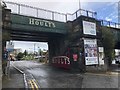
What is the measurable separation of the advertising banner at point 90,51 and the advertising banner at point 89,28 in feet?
3.60

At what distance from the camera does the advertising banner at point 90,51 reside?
20572mm

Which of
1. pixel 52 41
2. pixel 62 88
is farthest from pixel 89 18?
pixel 62 88

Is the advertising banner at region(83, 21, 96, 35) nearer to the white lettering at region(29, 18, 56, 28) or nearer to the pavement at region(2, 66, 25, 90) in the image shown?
the white lettering at region(29, 18, 56, 28)

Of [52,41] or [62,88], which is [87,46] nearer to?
[52,41]

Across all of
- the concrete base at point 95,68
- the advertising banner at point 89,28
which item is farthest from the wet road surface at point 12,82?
the advertising banner at point 89,28

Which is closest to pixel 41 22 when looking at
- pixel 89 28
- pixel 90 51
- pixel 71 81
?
pixel 89 28

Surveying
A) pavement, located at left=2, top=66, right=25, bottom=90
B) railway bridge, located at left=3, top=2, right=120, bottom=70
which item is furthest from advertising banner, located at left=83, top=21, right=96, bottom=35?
pavement, located at left=2, top=66, right=25, bottom=90

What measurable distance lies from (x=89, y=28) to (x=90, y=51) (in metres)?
3.17

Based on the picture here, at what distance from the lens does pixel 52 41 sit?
2711cm

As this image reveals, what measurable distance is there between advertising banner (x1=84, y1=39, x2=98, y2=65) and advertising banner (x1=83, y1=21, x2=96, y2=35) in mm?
1097

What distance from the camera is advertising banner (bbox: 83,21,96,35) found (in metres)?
21.1

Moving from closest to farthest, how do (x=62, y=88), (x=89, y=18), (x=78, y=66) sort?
→ (x=62, y=88), (x=78, y=66), (x=89, y=18)

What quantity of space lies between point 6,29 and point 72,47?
9341 mm

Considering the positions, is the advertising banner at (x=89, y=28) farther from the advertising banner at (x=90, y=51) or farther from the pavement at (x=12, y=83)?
the pavement at (x=12, y=83)
